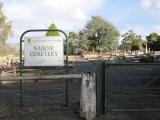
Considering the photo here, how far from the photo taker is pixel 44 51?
38.7ft

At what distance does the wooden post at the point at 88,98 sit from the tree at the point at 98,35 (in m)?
121

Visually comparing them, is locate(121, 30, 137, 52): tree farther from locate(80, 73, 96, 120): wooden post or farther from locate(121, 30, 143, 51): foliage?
locate(80, 73, 96, 120): wooden post

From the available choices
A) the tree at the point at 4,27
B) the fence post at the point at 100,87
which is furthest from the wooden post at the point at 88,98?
the tree at the point at 4,27

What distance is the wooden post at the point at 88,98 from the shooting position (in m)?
9.92

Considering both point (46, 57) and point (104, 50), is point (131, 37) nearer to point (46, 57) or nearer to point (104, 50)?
point (104, 50)

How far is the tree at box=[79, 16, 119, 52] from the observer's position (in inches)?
5236

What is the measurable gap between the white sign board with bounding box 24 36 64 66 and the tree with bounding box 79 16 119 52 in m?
119

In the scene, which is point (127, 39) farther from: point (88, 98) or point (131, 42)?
point (88, 98)

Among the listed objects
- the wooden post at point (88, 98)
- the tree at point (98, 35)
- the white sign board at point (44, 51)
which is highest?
the tree at point (98, 35)

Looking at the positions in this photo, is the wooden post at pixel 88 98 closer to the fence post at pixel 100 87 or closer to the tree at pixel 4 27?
the fence post at pixel 100 87

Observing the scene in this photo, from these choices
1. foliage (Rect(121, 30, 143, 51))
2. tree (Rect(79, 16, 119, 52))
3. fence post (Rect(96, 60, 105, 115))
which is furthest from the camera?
foliage (Rect(121, 30, 143, 51))

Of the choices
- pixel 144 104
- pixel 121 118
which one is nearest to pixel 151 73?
pixel 144 104

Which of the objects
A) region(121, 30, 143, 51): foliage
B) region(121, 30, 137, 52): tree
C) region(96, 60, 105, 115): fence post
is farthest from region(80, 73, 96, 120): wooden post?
region(121, 30, 137, 52): tree

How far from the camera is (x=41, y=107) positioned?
37.8 feet
